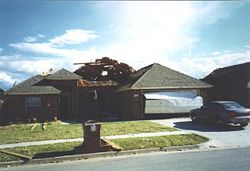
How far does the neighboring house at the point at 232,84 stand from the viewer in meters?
34.3

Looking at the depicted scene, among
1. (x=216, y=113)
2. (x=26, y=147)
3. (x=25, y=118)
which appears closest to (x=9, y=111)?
(x=25, y=118)

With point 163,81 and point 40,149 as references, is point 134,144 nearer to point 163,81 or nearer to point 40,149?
point 40,149

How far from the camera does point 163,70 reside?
3067 cm

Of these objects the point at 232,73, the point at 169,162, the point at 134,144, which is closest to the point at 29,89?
the point at 134,144

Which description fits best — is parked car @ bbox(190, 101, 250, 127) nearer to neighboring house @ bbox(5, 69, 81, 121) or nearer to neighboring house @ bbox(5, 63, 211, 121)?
neighboring house @ bbox(5, 63, 211, 121)

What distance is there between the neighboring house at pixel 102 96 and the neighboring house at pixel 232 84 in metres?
7.97

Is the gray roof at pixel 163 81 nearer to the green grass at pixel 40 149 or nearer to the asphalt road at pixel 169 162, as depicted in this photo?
the green grass at pixel 40 149

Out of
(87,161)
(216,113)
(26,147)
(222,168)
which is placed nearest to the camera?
(222,168)

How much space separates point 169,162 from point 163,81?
18.0 m

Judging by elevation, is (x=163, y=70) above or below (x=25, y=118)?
above

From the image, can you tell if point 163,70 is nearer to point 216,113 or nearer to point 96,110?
point 96,110

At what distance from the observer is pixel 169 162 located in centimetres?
1042

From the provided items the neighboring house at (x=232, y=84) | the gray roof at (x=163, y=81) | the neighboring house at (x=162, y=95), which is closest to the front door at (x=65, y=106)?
the gray roof at (x=163, y=81)

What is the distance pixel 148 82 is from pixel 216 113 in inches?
355
